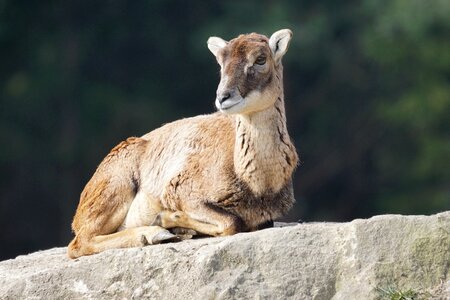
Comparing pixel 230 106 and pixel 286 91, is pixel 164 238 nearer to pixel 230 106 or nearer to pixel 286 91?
pixel 230 106

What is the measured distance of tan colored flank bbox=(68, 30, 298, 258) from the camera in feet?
40.1

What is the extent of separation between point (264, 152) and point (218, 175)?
1.67 ft

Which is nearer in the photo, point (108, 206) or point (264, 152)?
point (264, 152)

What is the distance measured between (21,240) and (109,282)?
804 inches

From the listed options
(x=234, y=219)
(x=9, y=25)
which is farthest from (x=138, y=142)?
(x=9, y=25)

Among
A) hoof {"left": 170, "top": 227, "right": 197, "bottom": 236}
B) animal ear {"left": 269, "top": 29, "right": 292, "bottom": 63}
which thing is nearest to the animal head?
animal ear {"left": 269, "top": 29, "right": 292, "bottom": 63}

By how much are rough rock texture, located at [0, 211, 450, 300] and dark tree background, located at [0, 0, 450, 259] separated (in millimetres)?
19402

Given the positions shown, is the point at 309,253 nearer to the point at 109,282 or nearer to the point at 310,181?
the point at 109,282

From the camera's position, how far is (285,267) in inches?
425

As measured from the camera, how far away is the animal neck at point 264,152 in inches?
483

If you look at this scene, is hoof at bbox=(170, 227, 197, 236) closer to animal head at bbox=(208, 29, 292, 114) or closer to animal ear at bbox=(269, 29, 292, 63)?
animal head at bbox=(208, 29, 292, 114)

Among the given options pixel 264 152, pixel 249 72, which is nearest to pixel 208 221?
pixel 264 152

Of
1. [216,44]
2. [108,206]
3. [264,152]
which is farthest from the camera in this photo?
[108,206]

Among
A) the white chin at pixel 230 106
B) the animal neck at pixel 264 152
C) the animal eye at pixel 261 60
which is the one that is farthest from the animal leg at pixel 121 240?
the animal eye at pixel 261 60
